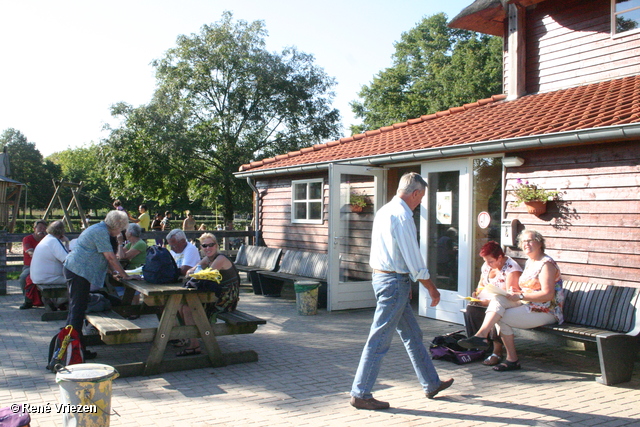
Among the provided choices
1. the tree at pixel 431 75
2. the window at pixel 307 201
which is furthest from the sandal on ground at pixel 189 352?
the tree at pixel 431 75

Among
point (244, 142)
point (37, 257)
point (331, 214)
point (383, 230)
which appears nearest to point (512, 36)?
point (331, 214)

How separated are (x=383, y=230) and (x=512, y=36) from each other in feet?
24.0

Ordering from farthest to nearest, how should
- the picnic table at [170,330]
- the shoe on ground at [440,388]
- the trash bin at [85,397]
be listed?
the picnic table at [170,330]
the shoe on ground at [440,388]
the trash bin at [85,397]

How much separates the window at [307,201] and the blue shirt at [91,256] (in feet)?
19.3

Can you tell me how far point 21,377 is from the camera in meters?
5.22

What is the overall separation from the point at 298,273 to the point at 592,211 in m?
5.72

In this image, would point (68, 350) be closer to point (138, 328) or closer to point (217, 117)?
point (138, 328)

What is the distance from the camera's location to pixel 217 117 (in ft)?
92.1

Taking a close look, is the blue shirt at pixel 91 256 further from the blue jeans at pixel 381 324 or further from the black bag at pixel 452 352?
the black bag at pixel 452 352

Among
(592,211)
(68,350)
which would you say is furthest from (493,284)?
(68,350)

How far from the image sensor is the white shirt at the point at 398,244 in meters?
4.23

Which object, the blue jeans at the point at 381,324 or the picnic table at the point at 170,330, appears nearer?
the blue jeans at the point at 381,324

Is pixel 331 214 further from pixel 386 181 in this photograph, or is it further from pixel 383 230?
pixel 383 230

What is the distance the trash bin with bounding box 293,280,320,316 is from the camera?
876 centimetres
